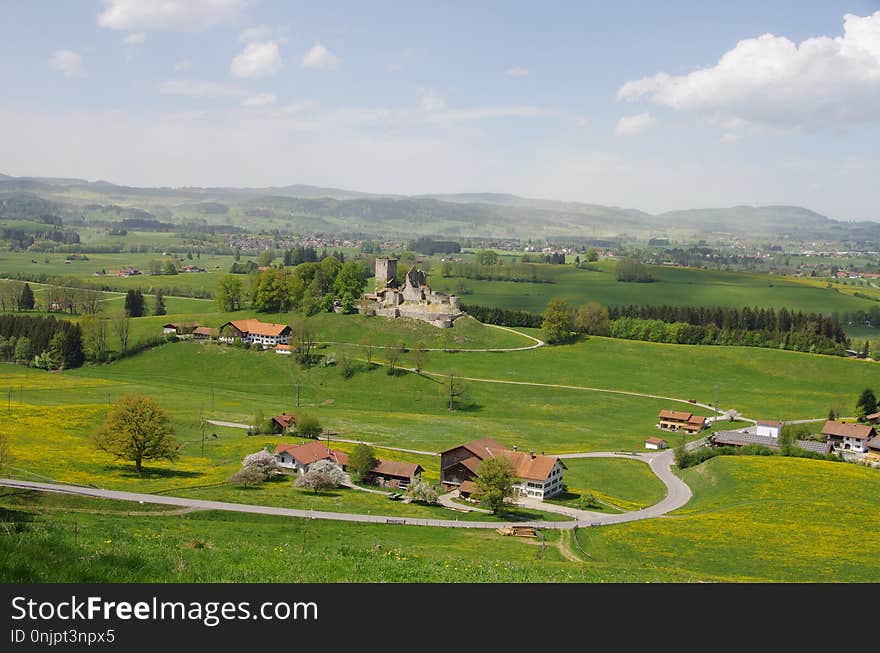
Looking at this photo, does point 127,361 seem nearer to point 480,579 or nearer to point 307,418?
point 307,418

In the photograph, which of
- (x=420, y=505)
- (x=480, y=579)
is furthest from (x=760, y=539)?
(x=480, y=579)

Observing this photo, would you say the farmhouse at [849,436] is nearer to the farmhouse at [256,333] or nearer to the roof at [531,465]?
the roof at [531,465]

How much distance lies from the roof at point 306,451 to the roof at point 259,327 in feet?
205

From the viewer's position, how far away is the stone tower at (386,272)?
156 metres

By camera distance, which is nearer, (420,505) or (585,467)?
(420,505)

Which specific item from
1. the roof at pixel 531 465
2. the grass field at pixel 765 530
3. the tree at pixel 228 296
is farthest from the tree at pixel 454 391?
the tree at pixel 228 296

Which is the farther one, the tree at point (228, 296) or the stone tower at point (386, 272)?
the stone tower at point (386, 272)

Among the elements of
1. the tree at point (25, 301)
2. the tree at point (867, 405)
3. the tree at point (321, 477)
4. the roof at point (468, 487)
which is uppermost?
the tree at point (25, 301)

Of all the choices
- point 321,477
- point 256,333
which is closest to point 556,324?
point 256,333

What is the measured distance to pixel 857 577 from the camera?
38719 millimetres

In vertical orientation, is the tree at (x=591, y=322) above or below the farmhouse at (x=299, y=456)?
above

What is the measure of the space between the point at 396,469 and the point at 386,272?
96496 millimetres
